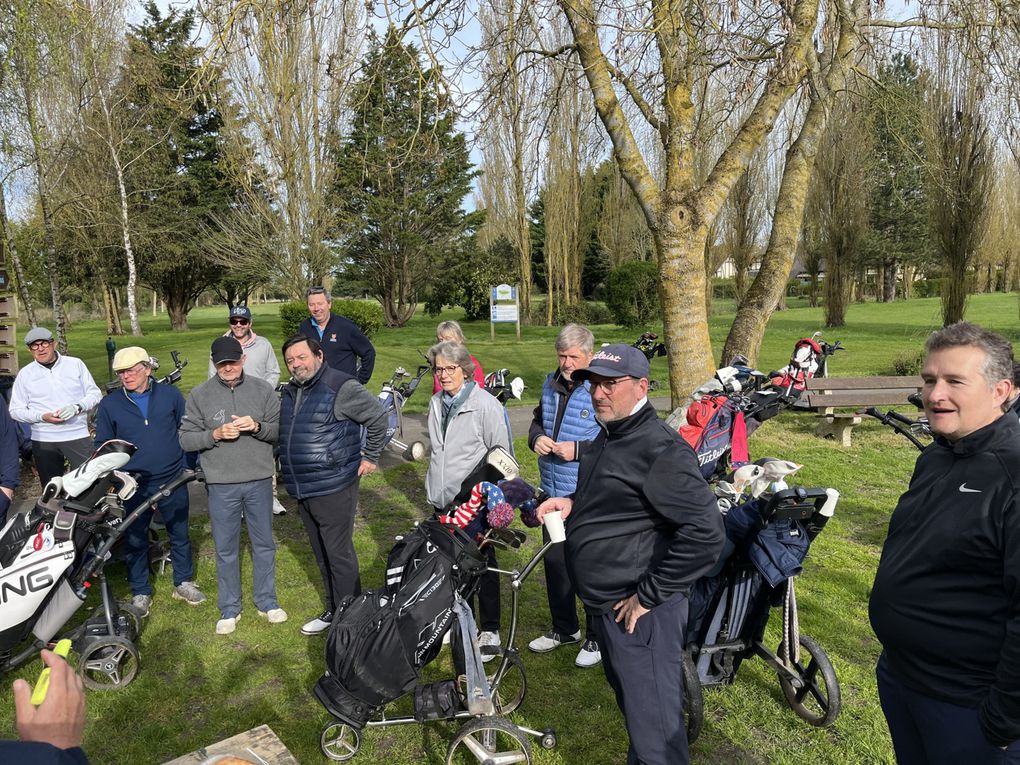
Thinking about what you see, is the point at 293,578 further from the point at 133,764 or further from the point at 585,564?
the point at 585,564

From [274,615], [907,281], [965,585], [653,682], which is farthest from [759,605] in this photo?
[907,281]

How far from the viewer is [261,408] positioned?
443 centimetres

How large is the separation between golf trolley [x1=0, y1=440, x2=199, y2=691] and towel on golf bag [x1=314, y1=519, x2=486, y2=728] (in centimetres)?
163

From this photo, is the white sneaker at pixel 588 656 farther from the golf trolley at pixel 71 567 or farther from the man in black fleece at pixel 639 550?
the golf trolley at pixel 71 567

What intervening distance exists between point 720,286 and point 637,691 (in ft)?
142

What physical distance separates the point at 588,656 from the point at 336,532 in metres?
1.73

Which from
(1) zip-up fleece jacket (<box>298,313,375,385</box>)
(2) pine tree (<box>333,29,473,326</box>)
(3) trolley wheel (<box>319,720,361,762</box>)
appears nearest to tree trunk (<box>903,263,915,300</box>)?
(2) pine tree (<box>333,29,473,326</box>)

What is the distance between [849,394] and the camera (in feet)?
29.4

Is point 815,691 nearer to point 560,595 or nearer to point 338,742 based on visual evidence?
point 560,595

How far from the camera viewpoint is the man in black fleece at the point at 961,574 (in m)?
1.79

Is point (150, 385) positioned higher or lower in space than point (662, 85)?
lower

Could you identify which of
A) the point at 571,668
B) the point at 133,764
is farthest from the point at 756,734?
the point at 133,764

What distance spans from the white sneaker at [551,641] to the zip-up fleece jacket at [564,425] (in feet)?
3.01

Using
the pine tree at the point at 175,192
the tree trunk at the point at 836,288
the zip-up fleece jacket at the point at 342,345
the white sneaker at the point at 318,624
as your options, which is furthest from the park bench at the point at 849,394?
the pine tree at the point at 175,192
